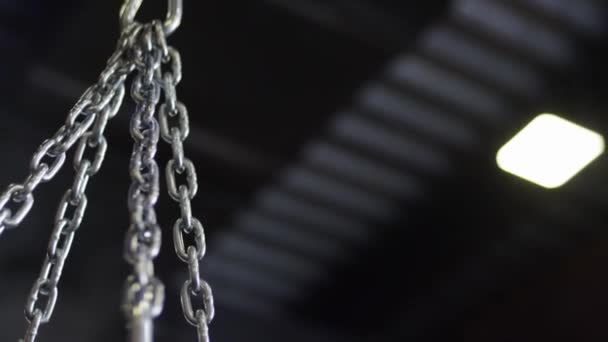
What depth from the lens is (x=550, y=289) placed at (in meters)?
3.41

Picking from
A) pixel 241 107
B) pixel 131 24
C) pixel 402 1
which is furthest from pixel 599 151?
pixel 131 24

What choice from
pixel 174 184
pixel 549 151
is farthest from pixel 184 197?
pixel 549 151

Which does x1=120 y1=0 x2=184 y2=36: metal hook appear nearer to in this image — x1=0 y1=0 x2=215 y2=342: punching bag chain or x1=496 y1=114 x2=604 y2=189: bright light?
x1=0 y1=0 x2=215 y2=342: punching bag chain

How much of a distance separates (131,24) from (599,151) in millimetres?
2063

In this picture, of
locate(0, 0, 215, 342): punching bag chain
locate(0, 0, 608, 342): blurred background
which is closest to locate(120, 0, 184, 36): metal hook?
locate(0, 0, 215, 342): punching bag chain

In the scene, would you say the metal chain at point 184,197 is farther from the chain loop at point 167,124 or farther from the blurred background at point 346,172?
the blurred background at point 346,172

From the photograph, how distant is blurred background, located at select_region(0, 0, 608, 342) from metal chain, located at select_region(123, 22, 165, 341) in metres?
1.33

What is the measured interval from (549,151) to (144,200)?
2.16 meters

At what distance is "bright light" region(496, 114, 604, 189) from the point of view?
2699mm

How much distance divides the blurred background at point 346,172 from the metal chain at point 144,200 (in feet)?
4.37

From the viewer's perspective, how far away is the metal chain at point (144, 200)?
2.42 ft

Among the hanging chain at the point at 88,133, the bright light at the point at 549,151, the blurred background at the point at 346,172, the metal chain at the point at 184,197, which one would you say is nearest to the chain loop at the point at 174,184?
the metal chain at the point at 184,197

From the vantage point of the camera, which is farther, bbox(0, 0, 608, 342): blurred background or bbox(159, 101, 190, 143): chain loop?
bbox(0, 0, 608, 342): blurred background

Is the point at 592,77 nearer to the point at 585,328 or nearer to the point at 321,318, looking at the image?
the point at 585,328
